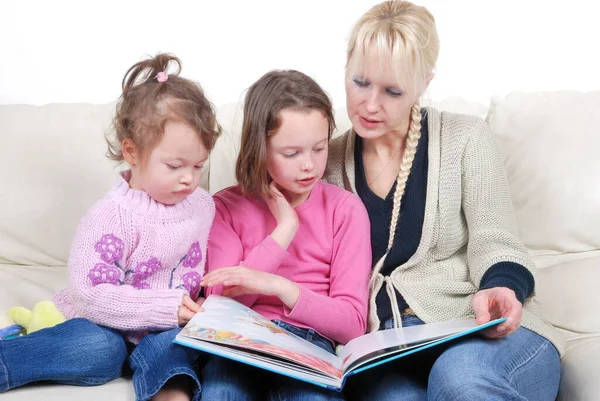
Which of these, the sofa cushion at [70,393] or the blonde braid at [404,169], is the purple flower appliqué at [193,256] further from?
the blonde braid at [404,169]

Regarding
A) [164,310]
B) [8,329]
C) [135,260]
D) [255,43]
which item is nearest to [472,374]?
[164,310]

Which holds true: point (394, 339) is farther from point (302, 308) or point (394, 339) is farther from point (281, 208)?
point (281, 208)

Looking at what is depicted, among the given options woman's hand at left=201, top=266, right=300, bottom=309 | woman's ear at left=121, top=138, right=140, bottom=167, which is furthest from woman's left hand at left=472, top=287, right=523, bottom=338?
woman's ear at left=121, top=138, right=140, bottom=167

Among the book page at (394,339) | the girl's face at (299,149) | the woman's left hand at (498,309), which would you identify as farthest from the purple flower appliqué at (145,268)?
the woman's left hand at (498,309)

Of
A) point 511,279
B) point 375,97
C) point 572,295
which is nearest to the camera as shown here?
point 511,279

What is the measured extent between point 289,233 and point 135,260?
1.11 ft

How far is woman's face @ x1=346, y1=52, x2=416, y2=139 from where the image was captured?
1723 mm

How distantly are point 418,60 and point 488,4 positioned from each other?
1030 millimetres

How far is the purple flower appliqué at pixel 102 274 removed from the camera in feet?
5.23

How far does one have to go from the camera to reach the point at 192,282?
172 centimetres

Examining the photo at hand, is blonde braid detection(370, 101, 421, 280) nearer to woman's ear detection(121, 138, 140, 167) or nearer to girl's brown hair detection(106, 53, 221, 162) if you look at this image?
girl's brown hair detection(106, 53, 221, 162)

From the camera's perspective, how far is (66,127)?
220cm

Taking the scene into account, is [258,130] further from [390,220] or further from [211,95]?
[211,95]

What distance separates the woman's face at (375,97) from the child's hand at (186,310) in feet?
1.77
